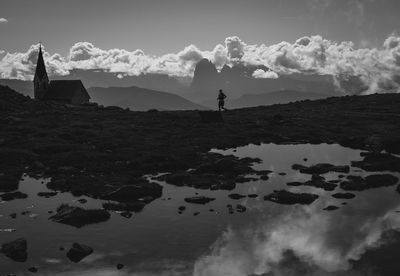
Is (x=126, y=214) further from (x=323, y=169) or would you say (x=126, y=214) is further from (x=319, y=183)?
(x=323, y=169)

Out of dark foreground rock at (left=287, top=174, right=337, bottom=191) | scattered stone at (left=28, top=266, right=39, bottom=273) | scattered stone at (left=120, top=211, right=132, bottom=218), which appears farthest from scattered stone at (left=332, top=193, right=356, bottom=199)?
scattered stone at (left=28, top=266, right=39, bottom=273)

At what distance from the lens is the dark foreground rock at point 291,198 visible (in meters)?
30.2

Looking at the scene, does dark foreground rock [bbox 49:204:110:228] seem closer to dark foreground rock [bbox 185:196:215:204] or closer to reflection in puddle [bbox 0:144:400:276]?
reflection in puddle [bbox 0:144:400:276]

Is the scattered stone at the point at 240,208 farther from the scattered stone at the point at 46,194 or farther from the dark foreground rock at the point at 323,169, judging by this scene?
the scattered stone at the point at 46,194

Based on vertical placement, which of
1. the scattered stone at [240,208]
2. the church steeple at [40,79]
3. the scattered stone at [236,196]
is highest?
the church steeple at [40,79]

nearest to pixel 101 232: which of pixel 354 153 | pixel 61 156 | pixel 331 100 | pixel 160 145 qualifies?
pixel 61 156

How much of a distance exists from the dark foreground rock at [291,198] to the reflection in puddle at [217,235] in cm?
62

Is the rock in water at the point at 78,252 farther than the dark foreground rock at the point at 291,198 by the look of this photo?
No

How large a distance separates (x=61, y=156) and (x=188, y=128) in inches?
957

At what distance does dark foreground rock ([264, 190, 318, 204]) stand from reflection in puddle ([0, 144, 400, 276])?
0.62m

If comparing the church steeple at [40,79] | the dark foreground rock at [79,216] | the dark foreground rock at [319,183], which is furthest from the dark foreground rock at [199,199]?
the church steeple at [40,79]

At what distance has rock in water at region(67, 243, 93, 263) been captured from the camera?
21.2m

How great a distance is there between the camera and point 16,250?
70.7ft

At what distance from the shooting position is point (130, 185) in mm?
31953
